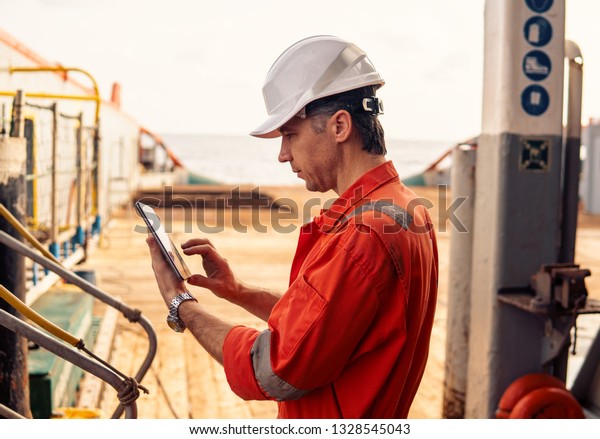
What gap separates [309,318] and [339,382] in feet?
0.76

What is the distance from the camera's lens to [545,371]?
4.08 meters

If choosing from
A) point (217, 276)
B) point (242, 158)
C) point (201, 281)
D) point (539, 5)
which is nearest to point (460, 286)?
point (539, 5)

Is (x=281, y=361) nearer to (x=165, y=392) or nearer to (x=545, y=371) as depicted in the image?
(x=545, y=371)

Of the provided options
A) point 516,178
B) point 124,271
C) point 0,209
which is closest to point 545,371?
point 516,178

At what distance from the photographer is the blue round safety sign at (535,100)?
3.82m

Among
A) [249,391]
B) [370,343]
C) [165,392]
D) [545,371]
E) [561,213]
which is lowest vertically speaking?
[165,392]

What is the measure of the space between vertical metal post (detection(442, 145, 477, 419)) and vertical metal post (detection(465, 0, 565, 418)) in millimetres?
149

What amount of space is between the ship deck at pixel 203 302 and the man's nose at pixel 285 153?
9.86 feet

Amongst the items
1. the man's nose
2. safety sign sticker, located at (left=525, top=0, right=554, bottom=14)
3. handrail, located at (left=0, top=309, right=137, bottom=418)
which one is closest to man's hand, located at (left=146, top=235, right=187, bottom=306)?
handrail, located at (left=0, top=309, right=137, bottom=418)

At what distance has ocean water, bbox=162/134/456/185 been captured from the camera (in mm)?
49906

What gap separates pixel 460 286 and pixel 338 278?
9.90ft

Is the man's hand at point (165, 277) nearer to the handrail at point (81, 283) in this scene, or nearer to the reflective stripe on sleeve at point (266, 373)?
the reflective stripe on sleeve at point (266, 373)

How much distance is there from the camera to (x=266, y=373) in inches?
60.5
